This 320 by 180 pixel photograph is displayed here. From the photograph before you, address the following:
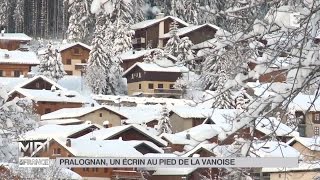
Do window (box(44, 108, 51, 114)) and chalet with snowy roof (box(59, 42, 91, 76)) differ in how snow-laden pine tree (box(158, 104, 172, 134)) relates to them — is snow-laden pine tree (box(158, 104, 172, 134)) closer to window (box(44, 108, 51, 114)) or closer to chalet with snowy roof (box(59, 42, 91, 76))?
window (box(44, 108, 51, 114))

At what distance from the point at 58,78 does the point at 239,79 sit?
54.8 meters

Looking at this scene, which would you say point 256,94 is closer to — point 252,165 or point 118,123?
point 252,165

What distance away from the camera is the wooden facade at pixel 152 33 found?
69.2m

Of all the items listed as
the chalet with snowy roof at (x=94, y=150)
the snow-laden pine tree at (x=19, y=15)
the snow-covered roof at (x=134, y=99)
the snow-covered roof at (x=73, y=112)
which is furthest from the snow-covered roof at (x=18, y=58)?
the chalet with snowy roof at (x=94, y=150)

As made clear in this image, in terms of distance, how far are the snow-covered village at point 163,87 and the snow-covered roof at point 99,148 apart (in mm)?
83

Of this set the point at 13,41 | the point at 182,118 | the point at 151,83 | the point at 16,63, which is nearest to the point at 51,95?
the point at 16,63

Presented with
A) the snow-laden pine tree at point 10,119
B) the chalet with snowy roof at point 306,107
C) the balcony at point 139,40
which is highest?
the chalet with snowy roof at point 306,107

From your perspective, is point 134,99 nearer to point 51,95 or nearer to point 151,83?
point 151,83

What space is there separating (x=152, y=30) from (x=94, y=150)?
122 feet

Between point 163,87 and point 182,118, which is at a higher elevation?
point 163,87

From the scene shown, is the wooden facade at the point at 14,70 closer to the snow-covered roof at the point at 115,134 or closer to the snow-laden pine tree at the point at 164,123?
the snow-laden pine tree at the point at 164,123

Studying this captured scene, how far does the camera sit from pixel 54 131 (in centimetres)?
4053

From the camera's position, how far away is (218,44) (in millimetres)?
3348

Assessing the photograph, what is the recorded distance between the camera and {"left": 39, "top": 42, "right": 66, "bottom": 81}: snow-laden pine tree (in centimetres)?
5697
